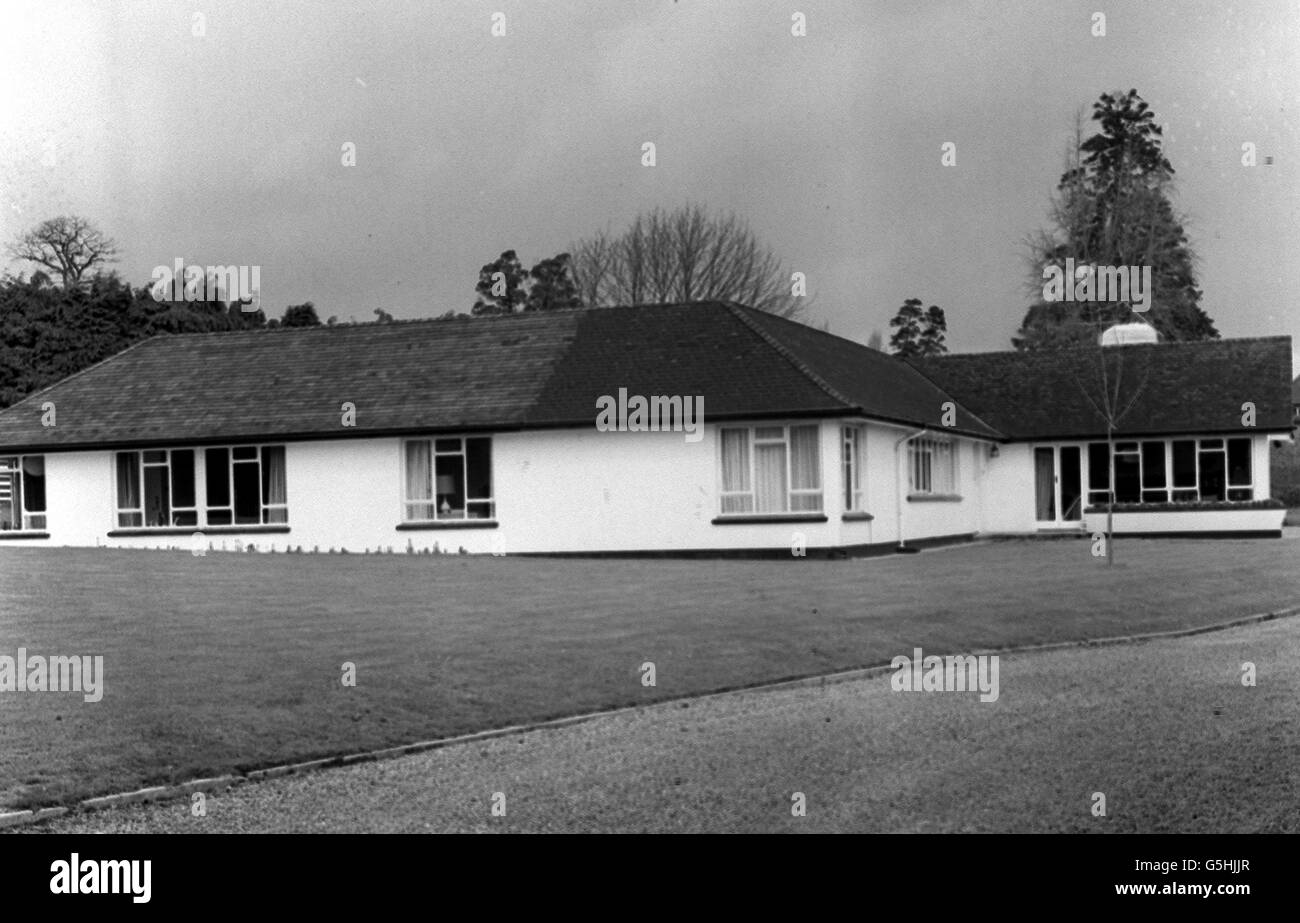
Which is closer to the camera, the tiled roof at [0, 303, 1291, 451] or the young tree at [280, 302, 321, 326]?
the tiled roof at [0, 303, 1291, 451]

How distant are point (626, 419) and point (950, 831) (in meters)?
22.4

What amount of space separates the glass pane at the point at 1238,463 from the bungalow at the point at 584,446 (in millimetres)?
55

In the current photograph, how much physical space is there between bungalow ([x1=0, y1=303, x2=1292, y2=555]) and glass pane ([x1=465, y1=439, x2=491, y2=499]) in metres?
0.04

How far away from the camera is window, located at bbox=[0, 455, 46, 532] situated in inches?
1342

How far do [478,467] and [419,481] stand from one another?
1.34 meters

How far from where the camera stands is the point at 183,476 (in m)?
33.3

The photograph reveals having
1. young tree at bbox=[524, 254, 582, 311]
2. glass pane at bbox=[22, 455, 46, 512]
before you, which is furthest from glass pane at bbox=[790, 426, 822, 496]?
young tree at bbox=[524, 254, 582, 311]

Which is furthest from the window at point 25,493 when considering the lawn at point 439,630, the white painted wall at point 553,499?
the lawn at point 439,630

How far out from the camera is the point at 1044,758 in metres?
9.98

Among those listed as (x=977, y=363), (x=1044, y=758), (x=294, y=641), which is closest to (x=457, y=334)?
(x=977, y=363)

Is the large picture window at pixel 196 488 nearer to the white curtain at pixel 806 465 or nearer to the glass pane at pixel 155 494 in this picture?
the glass pane at pixel 155 494

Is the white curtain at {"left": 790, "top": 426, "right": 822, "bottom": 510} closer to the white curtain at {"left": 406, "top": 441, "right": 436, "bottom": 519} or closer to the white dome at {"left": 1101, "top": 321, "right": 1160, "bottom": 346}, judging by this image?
the white curtain at {"left": 406, "top": 441, "right": 436, "bottom": 519}

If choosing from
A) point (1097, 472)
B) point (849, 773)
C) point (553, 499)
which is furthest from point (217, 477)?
point (849, 773)

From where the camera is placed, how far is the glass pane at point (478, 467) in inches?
1233
